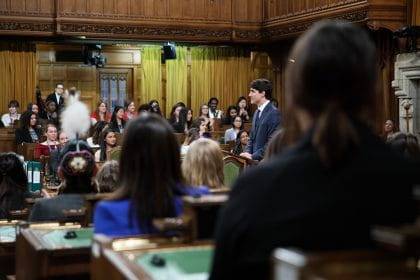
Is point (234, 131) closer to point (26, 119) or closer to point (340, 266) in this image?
point (26, 119)

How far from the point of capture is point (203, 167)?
164 inches

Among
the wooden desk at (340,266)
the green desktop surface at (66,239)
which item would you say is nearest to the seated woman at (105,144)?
the green desktop surface at (66,239)

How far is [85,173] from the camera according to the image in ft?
14.0

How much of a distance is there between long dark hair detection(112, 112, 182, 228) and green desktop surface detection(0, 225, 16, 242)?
1852mm

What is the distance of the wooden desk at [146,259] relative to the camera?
226 centimetres

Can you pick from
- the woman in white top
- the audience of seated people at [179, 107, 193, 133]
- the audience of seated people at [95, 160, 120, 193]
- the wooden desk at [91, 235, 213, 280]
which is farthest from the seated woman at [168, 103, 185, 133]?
the wooden desk at [91, 235, 213, 280]

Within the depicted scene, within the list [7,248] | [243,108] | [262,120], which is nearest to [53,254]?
[7,248]

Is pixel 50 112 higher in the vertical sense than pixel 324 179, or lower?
lower

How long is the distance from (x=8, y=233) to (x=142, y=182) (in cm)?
215

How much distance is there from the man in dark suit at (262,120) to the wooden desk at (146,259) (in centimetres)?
538

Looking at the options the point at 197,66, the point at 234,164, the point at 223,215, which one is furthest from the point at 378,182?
the point at 197,66

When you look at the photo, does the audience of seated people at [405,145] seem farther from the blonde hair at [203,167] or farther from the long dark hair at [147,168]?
the long dark hair at [147,168]

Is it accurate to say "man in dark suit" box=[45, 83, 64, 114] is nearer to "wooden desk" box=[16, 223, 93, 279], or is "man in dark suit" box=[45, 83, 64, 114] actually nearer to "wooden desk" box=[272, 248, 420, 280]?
"wooden desk" box=[16, 223, 93, 279]

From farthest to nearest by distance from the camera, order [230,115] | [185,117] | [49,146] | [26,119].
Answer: [230,115] → [185,117] → [26,119] → [49,146]
